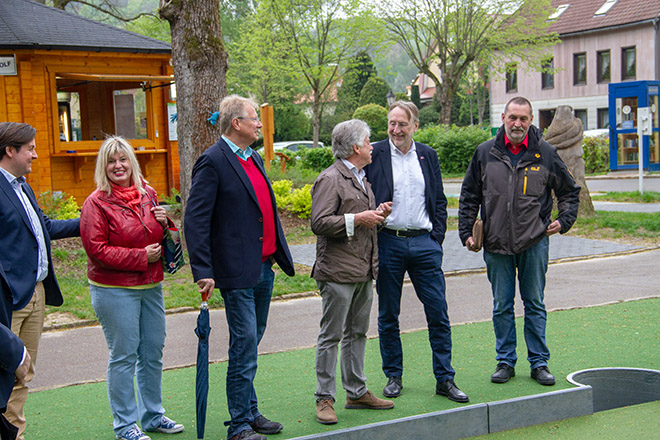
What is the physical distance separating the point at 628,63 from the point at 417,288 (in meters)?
39.8

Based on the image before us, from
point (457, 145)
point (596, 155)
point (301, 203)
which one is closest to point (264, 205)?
point (301, 203)

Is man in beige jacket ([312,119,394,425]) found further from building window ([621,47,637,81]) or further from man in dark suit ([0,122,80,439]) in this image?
building window ([621,47,637,81])

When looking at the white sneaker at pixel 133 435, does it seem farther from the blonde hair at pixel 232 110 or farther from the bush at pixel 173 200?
the bush at pixel 173 200

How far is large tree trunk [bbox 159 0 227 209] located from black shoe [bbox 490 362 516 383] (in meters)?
6.32

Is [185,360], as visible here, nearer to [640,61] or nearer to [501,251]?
[501,251]

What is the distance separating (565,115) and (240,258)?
37.8 feet

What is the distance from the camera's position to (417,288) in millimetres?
5402

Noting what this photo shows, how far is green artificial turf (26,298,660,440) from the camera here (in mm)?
4832

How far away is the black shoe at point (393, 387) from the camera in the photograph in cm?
533

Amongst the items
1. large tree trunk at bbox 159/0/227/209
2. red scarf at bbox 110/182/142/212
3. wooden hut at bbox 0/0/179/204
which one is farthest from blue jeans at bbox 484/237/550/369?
wooden hut at bbox 0/0/179/204

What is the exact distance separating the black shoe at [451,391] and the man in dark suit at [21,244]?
2.65 meters

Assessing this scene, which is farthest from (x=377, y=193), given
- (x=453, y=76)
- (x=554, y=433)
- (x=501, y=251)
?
(x=453, y=76)

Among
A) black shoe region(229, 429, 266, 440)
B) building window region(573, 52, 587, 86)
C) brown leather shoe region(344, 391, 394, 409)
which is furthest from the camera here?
building window region(573, 52, 587, 86)

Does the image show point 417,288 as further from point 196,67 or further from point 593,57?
point 593,57
